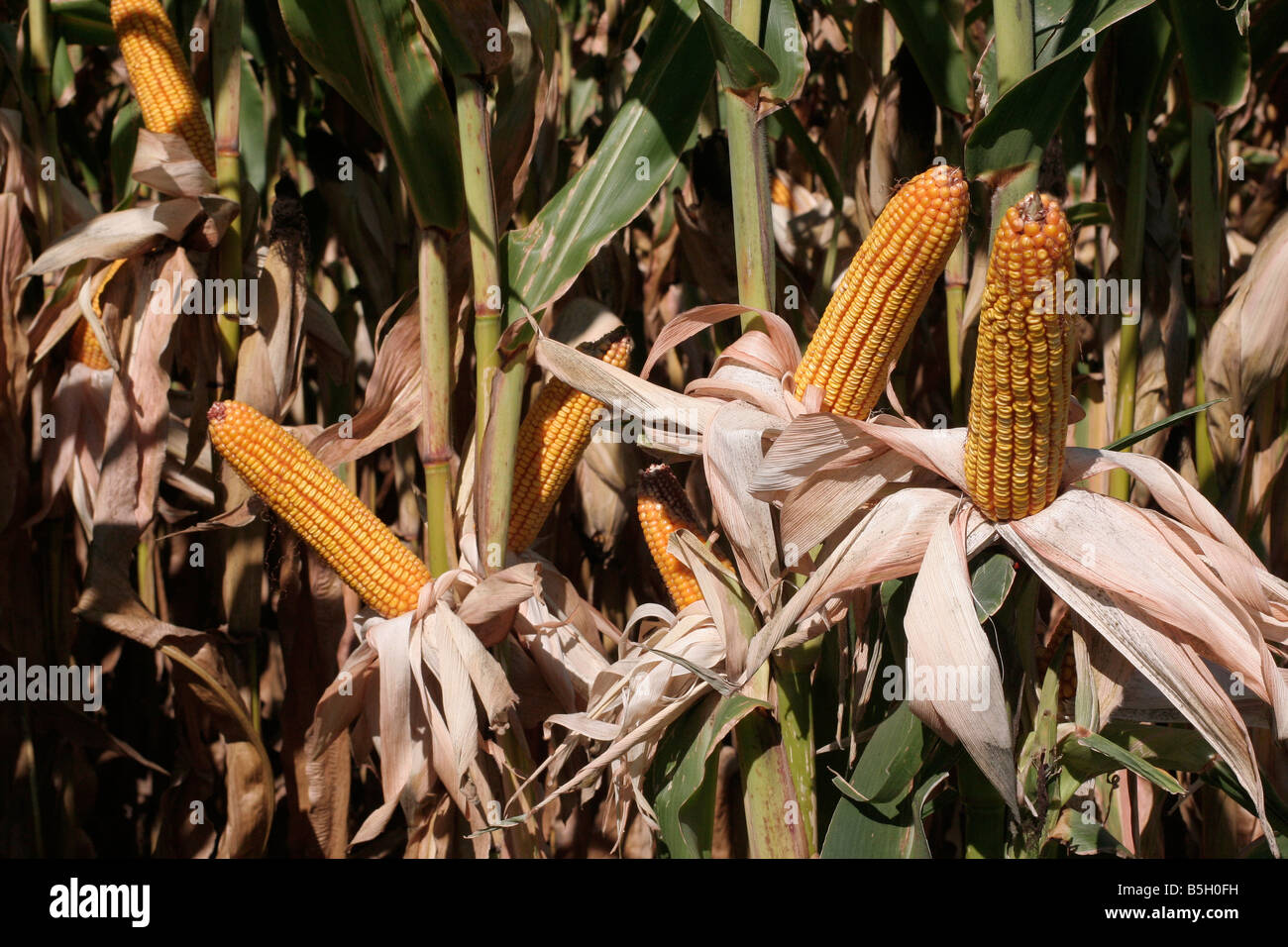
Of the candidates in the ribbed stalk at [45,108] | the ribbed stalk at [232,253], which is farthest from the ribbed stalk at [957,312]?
the ribbed stalk at [45,108]

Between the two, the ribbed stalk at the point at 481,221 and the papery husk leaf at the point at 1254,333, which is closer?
the ribbed stalk at the point at 481,221

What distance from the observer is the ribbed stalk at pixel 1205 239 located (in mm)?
2338

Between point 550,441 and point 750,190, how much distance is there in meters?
0.68

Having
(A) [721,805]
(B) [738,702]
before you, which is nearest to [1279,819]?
(B) [738,702]

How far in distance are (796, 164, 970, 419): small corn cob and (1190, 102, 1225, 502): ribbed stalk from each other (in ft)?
3.86

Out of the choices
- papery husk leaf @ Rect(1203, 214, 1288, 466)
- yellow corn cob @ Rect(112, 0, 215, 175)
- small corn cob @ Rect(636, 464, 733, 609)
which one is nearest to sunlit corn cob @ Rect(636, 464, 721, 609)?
small corn cob @ Rect(636, 464, 733, 609)

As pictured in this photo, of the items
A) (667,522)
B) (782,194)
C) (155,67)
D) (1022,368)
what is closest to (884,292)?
(1022,368)

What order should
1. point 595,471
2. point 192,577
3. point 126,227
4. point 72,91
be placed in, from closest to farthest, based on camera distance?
point 126,227 → point 595,471 → point 192,577 → point 72,91

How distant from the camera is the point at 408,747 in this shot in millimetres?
2025

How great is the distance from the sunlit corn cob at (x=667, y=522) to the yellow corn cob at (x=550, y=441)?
18 cm

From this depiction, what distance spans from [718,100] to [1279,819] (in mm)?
2217

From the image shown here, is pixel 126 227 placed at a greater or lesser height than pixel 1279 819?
greater

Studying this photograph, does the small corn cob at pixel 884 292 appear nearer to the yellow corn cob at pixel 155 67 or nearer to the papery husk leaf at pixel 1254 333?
the papery husk leaf at pixel 1254 333
